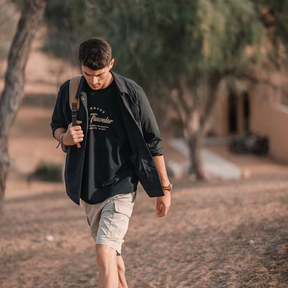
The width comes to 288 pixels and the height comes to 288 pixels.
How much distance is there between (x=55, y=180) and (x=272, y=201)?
9.80 metres

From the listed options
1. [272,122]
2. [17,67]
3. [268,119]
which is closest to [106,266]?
[17,67]

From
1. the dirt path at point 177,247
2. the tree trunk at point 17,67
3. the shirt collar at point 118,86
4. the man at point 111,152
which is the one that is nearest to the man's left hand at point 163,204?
the man at point 111,152

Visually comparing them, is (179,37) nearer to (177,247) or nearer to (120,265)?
(177,247)

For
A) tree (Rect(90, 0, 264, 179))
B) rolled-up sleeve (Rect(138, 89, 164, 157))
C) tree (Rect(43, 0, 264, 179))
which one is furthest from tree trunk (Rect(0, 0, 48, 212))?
rolled-up sleeve (Rect(138, 89, 164, 157))

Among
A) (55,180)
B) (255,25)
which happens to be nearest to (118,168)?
(255,25)

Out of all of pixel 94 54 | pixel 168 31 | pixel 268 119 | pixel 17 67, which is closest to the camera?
pixel 94 54

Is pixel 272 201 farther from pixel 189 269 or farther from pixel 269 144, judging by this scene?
pixel 269 144

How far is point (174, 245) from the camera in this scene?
497 centimetres

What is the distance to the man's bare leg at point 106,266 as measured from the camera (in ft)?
9.64

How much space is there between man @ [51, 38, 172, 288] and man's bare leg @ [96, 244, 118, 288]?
11 millimetres

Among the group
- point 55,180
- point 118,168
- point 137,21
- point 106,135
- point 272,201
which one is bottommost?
point 55,180

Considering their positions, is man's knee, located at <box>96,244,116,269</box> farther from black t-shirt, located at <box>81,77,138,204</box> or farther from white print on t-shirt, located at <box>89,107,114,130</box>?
white print on t-shirt, located at <box>89,107,114,130</box>

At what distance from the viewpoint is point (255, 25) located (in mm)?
9664

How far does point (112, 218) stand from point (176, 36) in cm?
717
